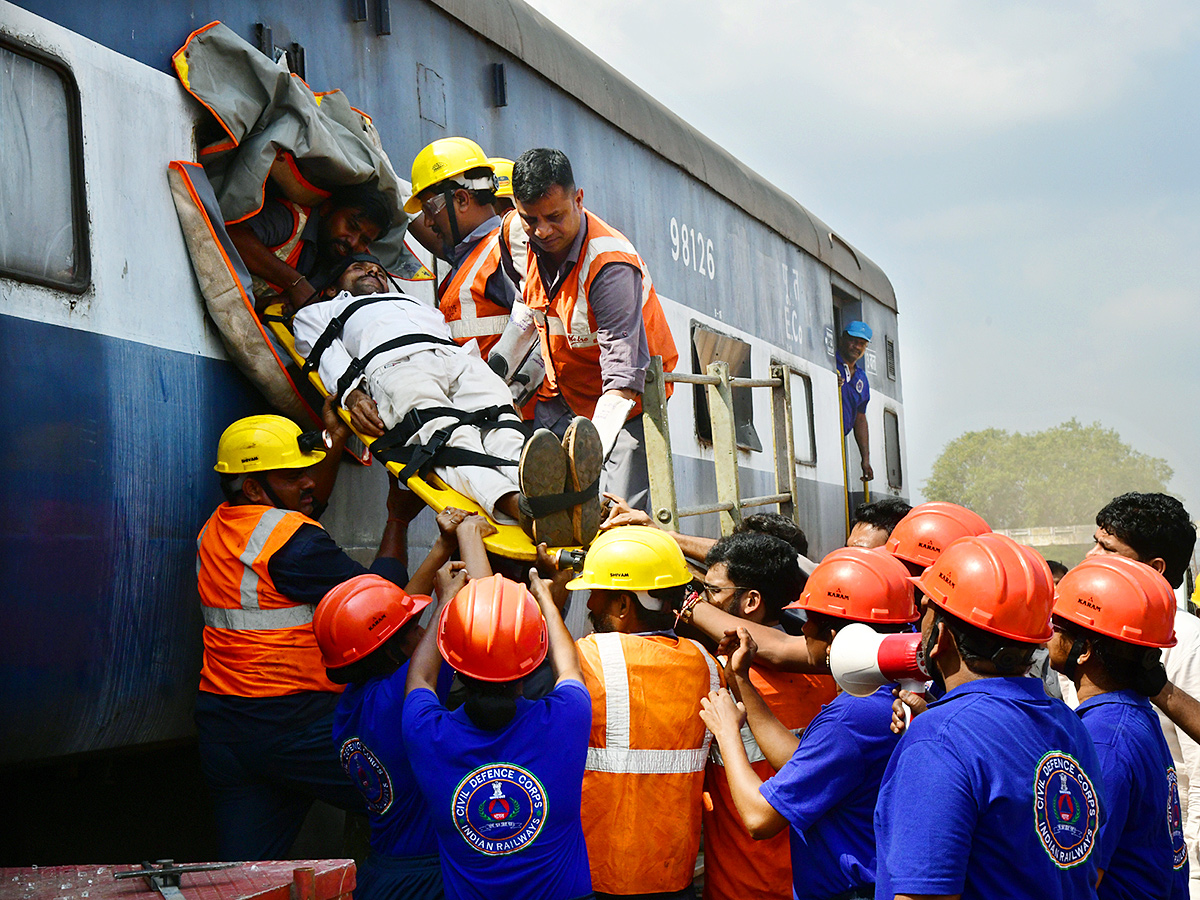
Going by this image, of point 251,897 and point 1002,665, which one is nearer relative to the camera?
point 1002,665

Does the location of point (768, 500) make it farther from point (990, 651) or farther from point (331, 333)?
point (990, 651)

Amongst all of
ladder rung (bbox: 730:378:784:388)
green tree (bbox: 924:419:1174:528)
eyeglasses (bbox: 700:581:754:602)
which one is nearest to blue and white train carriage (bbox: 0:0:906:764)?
eyeglasses (bbox: 700:581:754:602)

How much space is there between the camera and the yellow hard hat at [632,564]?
2744 mm

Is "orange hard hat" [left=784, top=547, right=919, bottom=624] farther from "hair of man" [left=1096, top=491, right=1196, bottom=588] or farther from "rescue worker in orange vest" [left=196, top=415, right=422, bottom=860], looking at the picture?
"rescue worker in orange vest" [left=196, top=415, right=422, bottom=860]

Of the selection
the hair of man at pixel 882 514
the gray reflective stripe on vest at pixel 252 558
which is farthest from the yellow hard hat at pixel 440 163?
the hair of man at pixel 882 514

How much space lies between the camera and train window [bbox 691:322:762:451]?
6133mm

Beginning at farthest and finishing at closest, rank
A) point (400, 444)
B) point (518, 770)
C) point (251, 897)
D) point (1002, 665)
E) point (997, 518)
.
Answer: point (997, 518) → point (400, 444) → point (518, 770) → point (251, 897) → point (1002, 665)

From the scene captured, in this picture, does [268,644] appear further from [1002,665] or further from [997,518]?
[997,518]

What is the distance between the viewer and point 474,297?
14.5ft

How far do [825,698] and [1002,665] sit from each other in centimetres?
88

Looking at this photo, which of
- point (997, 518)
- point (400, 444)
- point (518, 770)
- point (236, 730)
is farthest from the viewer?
point (997, 518)

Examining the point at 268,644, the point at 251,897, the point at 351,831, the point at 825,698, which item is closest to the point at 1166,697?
the point at 825,698

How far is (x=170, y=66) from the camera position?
3.15 metres

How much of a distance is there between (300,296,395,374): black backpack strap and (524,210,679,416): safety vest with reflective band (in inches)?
29.4
